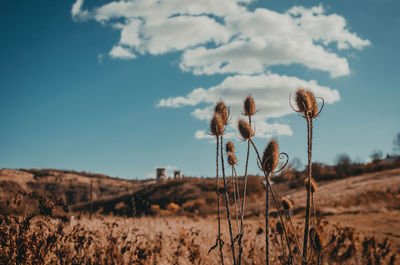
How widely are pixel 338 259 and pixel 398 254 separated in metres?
2.23

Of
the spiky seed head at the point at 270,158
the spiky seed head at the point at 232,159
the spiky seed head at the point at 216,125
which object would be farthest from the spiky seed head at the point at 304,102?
the spiky seed head at the point at 232,159

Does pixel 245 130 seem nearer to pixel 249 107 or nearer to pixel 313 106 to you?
pixel 249 107

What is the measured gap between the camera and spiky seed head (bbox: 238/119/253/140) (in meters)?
2.68

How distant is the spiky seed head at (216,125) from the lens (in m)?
2.87

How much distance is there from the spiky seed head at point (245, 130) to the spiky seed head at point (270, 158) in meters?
0.29

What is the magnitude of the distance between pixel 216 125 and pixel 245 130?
320 mm

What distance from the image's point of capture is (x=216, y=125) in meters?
2.87

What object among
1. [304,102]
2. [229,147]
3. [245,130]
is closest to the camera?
[304,102]

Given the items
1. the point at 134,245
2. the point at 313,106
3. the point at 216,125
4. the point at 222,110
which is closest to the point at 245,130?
the point at 216,125

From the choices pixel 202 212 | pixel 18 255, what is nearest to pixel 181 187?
pixel 202 212

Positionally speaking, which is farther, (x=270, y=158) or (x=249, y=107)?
(x=249, y=107)

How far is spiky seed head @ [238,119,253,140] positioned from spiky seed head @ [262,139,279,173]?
286 mm

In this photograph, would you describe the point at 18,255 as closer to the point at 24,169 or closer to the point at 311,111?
the point at 311,111

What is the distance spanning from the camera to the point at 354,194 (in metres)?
22.6
